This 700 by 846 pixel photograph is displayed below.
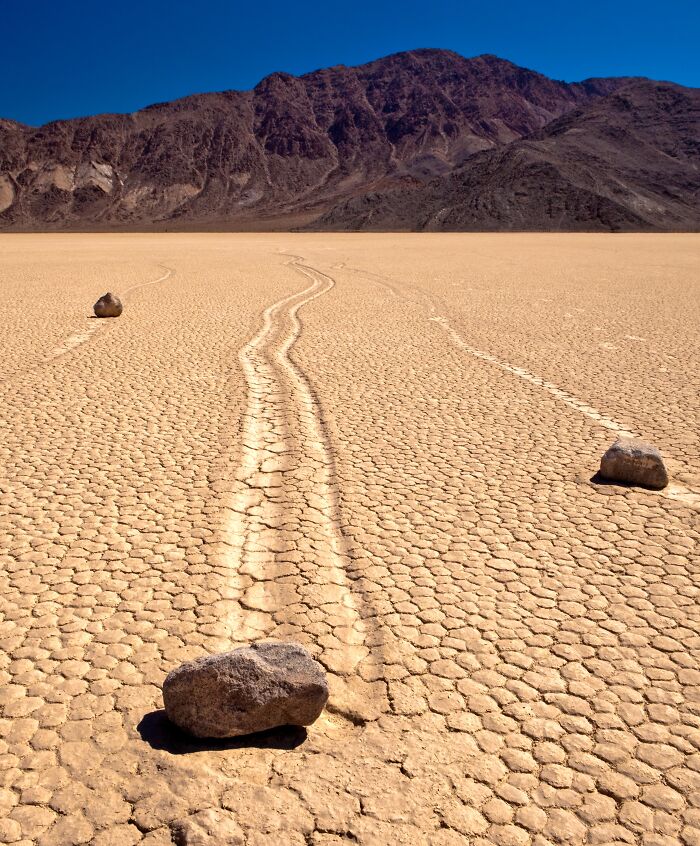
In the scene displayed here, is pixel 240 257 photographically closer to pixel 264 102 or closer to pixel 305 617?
pixel 305 617

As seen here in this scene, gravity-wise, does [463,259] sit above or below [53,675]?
above

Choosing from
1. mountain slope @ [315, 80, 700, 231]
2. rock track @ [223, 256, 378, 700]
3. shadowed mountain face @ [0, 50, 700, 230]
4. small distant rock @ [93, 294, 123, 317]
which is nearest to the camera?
rock track @ [223, 256, 378, 700]

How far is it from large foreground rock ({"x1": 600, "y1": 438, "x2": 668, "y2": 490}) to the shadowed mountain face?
5759 cm

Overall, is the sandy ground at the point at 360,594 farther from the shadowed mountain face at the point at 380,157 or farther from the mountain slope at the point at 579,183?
the shadowed mountain face at the point at 380,157

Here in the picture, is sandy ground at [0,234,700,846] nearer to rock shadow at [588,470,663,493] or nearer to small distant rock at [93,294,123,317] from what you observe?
rock shadow at [588,470,663,493]

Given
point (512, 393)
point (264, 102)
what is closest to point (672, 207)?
point (512, 393)

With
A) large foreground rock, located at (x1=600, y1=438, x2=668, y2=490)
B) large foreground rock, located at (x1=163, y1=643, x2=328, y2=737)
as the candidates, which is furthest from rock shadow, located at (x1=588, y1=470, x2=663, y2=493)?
large foreground rock, located at (x1=163, y1=643, x2=328, y2=737)

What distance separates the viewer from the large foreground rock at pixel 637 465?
526 cm

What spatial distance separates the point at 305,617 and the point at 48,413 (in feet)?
14.7

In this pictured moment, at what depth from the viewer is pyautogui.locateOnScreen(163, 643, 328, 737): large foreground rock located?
2793 millimetres

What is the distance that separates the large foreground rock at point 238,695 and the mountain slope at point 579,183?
199 feet

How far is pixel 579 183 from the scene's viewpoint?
63.0 meters

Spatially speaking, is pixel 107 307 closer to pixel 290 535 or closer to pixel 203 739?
pixel 290 535

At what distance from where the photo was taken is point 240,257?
28.6 meters
